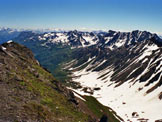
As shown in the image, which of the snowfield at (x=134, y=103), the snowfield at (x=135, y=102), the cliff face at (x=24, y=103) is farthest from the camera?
the snowfield at (x=134, y=103)

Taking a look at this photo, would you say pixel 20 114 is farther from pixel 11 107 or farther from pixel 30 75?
pixel 30 75

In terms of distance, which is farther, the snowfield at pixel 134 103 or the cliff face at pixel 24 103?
the snowfield at pixel 134 103

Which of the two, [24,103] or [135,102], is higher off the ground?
[24,103]

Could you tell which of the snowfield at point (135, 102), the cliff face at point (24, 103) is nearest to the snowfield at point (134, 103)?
the snowfield at point (135, 102)

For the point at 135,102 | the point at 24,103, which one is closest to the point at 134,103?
the point at 135,102

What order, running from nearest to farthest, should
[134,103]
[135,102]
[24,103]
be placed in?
[24,103]
[134,103]
[135,102]

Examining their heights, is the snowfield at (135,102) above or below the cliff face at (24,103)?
below

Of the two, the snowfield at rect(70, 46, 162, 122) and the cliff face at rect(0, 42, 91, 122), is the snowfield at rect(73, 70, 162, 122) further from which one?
the cliff face at rect(0, 42, 91, 122)

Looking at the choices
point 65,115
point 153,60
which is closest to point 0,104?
point 65,115

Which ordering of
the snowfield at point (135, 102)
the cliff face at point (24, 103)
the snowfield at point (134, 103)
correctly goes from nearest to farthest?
1. the cliff face at point (24, 103)
2. the snowfield at point (135, 102)
3. the snowfield at point (134, 103)

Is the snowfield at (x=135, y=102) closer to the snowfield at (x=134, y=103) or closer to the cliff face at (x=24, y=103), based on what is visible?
the snowfield at (x=134, y=103)

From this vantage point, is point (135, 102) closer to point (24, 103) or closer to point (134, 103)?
point (134, 103)

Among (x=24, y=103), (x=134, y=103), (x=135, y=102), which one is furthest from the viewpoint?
(x=135, y=102)

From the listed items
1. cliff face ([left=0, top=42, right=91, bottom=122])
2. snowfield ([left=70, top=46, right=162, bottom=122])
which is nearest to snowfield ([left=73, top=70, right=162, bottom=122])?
snowfield ([left=70, top=46, right=162, bottom=122])
